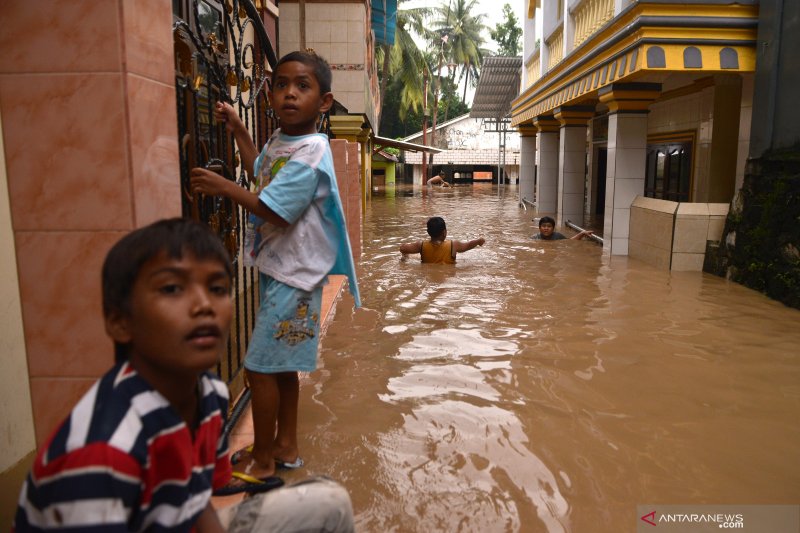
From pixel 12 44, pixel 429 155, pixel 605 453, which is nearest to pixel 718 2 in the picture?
pixel 605 453

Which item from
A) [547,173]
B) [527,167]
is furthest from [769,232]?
[527,167]

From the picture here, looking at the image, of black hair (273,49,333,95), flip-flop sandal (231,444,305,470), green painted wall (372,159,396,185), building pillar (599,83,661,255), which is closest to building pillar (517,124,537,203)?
building pillar (599,83,661,255)

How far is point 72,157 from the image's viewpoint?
2.06 meters

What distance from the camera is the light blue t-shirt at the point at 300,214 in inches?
95.2

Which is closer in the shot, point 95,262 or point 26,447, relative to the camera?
point 95,262

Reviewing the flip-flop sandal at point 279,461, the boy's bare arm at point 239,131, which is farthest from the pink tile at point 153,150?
the flip-flop sandal at point 279,461

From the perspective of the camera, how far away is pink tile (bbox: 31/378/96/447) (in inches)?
85.3

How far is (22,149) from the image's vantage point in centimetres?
206

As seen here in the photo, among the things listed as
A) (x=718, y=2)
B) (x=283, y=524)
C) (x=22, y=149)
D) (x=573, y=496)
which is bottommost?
(x=573, y=496)

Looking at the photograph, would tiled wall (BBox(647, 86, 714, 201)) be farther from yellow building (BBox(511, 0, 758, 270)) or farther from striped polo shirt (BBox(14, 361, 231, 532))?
striped polo shirt (BBox(14, 361, 231, 532))

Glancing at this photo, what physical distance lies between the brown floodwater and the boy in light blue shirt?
18.4 inches

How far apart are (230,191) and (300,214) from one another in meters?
0.29

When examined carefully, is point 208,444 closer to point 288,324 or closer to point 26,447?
point 288,324

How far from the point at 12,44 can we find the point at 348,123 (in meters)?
12.1
